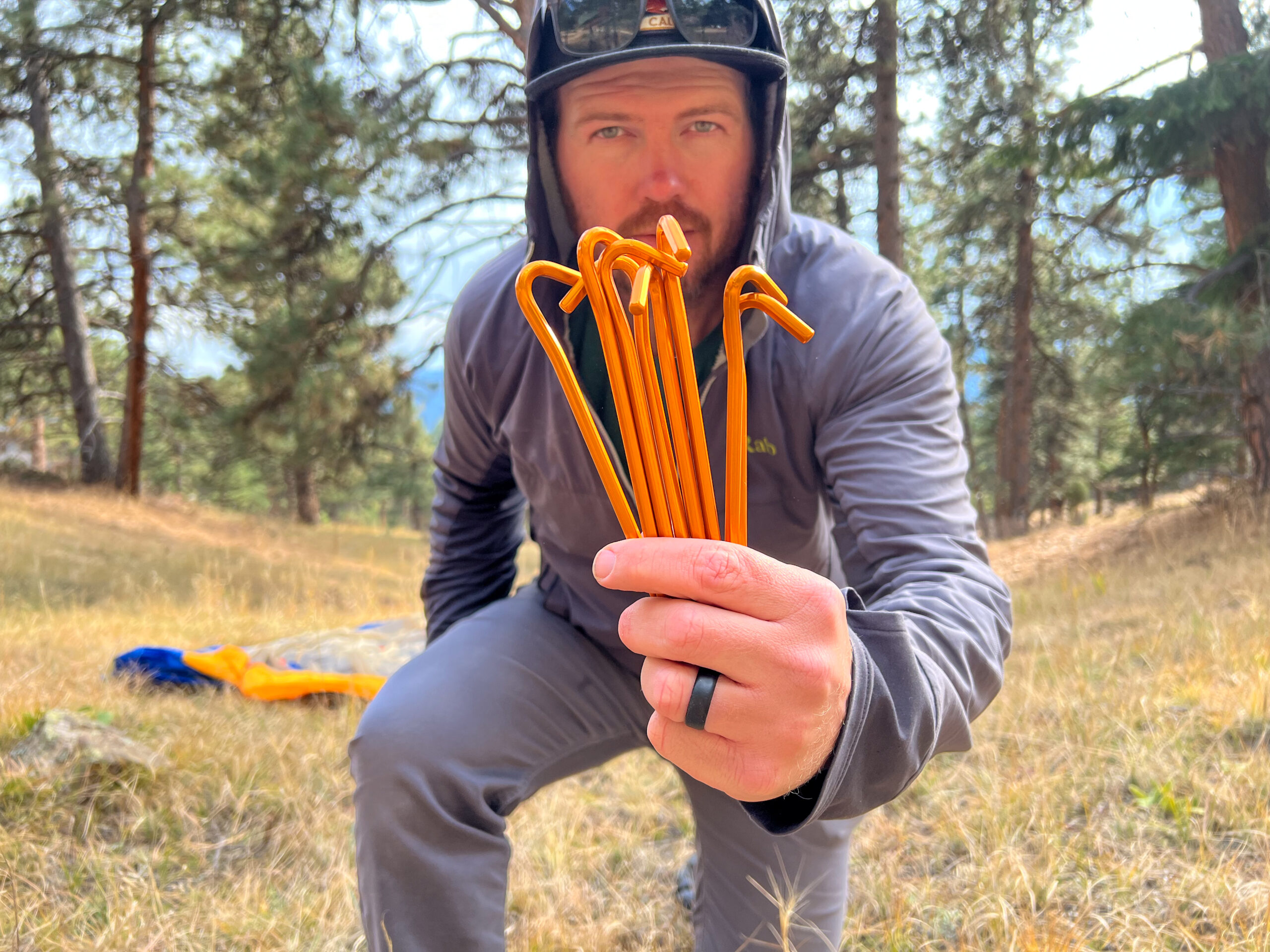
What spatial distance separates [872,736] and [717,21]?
4.60ft

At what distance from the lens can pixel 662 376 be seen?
772 mm

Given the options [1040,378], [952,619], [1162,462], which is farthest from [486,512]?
[1040,378]

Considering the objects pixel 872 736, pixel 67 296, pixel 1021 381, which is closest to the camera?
pixel 872 736

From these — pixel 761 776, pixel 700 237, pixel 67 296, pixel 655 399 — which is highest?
pixel 67 296

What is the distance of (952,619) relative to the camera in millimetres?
1198

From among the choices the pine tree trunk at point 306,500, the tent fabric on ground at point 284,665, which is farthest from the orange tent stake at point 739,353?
the pine tree trunk at point 306,500

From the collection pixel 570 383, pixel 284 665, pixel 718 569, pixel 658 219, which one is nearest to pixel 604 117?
pixel 658 219

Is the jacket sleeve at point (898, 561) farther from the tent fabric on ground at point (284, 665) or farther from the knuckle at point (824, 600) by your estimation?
the tent fabric on ground at point (284, 665)

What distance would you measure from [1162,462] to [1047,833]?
31.4 ft

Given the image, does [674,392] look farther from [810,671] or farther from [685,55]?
[685,55]

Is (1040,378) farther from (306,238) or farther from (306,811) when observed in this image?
(306,811)

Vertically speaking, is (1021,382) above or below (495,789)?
above

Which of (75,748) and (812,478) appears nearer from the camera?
(812,478)

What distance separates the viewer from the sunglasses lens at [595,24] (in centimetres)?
160
